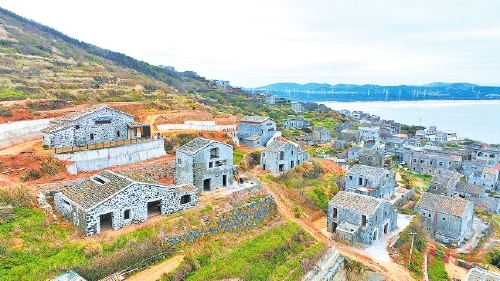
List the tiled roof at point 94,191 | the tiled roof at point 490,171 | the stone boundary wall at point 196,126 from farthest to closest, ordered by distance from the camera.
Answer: the tiled roof at point 490,171, the stone boundary wall at point 196,126, the tiled roof at point 94,191

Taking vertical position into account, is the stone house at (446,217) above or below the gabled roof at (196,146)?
below

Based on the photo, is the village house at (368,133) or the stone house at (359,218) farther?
the village house at (368,133)

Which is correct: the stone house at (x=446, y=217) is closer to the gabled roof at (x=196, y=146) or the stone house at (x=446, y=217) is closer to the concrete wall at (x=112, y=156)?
the gabled roof at (x=196, y=146)

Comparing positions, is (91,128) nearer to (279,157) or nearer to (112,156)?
(112,156)

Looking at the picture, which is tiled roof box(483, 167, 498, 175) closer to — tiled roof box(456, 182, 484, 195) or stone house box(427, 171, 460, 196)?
tiled roof box(456, 182, 484, 195)

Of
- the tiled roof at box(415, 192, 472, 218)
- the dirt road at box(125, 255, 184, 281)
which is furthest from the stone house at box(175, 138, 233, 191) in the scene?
the tiled roof at box(415, 192, 472, 218)

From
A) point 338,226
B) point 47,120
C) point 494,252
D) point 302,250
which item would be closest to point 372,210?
point 338,226

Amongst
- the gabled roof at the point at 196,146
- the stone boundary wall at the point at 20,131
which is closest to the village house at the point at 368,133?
the gabled roof at the point at 196,146
